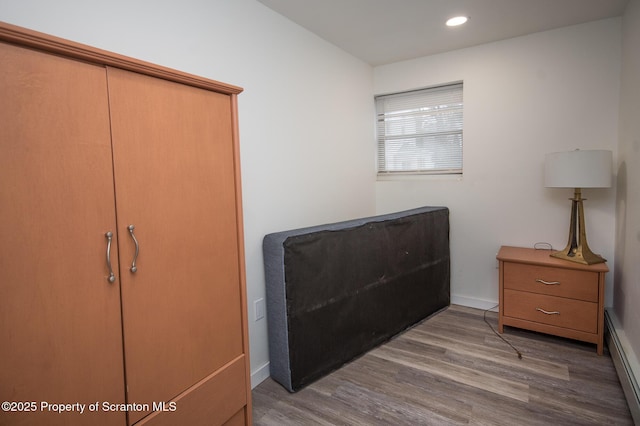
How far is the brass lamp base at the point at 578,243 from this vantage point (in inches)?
98.8

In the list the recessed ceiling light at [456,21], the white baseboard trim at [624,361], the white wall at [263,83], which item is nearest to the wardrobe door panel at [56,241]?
the white wall at [263,83]

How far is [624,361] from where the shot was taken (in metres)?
1.98

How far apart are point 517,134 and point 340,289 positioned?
2063mm

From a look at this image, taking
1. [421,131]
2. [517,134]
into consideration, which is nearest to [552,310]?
[517,134]

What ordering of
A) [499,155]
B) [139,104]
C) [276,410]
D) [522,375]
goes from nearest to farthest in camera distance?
[139,104], [276,410], [522,375], [499,155]

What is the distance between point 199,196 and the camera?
1400 mm

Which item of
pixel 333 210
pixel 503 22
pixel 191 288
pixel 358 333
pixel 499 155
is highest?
pixel 503 22

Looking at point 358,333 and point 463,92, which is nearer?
point 358,333

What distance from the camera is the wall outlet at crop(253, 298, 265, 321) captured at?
7.19ft

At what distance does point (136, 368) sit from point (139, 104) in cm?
90

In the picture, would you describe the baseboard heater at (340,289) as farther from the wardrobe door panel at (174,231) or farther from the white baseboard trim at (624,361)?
the white baseboard trim at (624,361)

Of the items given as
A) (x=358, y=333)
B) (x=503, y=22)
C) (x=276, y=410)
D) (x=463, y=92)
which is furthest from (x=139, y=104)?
(x=463, y=92)

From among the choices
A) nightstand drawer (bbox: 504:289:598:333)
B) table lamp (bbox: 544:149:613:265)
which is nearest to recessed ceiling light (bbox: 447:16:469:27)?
table lamp (bbox: 544:149:613:265)

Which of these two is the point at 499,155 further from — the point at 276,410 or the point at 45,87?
the point at 45,87
